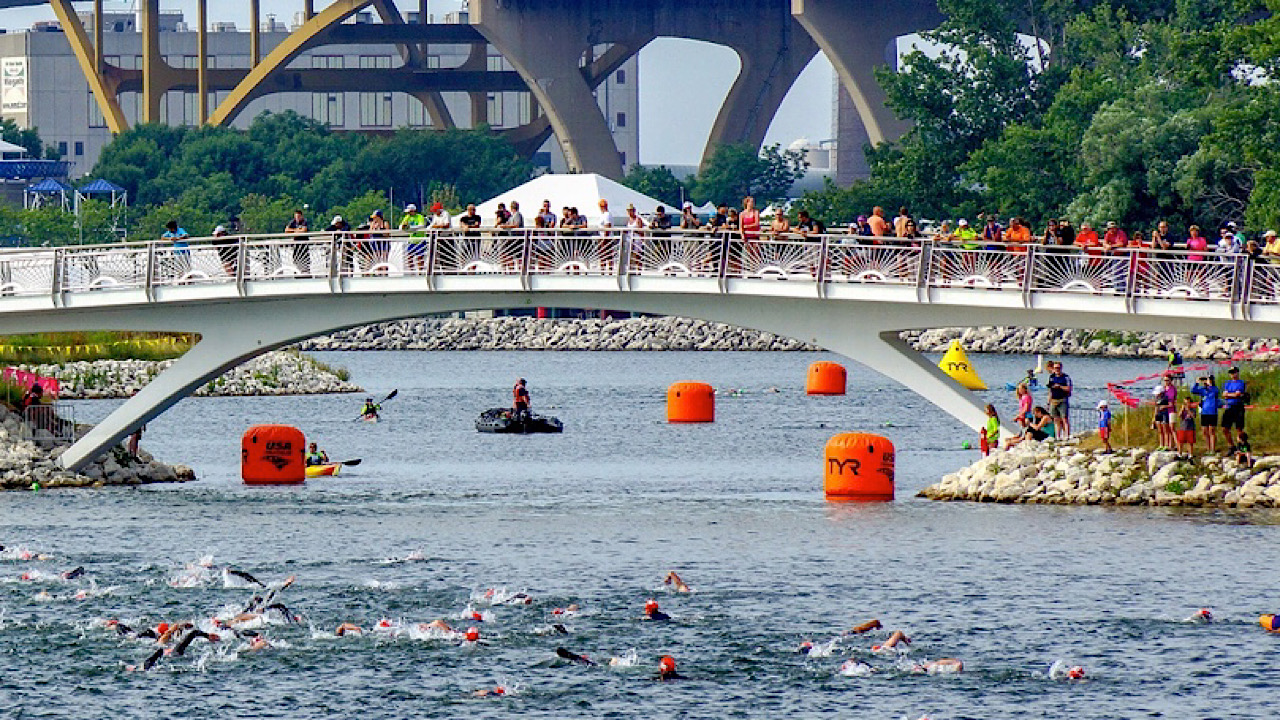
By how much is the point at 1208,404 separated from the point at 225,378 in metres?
69.5

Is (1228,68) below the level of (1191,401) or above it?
above

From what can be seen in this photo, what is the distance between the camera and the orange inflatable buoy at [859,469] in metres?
62.2

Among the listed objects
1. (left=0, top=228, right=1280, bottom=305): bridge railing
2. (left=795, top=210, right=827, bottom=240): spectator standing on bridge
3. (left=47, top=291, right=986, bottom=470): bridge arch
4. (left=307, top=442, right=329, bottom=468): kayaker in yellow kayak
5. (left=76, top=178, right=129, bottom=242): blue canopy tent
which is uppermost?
(left=76, top=178, right=129, bottom=242): blue canopy tent

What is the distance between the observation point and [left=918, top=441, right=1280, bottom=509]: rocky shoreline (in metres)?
56.2

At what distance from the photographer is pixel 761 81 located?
190000 millimetres

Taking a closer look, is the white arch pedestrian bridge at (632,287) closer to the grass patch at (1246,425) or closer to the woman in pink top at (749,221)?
the woman in pink top at (749,221)

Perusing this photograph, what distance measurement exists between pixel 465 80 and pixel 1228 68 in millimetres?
106384

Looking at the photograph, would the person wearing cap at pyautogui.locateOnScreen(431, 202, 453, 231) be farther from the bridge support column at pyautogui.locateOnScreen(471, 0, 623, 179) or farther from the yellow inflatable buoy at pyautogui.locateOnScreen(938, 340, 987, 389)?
the bridge support column at pyautogui.locateOnScreen(471, 0, 623, 179)

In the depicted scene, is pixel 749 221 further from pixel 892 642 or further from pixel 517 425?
pixel 517 425

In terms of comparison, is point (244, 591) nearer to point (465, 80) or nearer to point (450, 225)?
point (450, 225)

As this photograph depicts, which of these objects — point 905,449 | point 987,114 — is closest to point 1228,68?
point 905,449

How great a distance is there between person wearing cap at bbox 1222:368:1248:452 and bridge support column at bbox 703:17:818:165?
5171 inches

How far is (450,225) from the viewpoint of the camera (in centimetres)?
6191

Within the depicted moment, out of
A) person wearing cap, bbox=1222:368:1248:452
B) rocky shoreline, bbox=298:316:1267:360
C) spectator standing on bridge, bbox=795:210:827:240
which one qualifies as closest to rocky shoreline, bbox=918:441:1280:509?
person wearing cap, bbox=1222:368:1248:452
